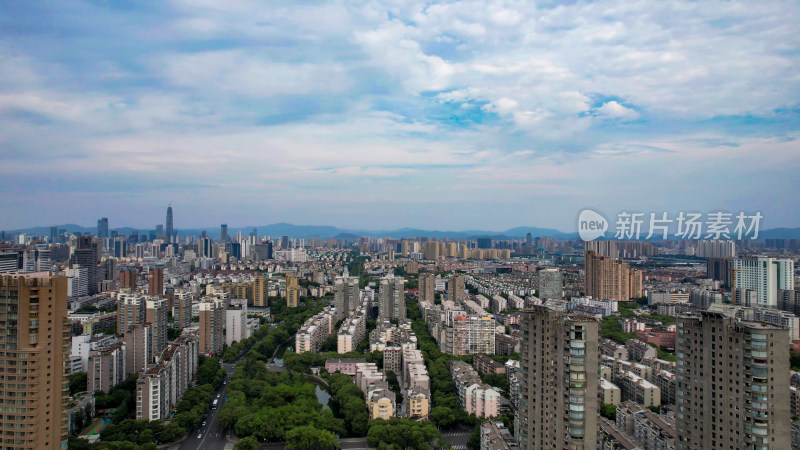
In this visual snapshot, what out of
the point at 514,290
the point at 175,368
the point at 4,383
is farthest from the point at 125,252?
the point at 4,383

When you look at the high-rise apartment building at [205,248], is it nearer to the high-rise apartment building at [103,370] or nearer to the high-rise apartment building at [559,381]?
the high-rise apartment building at [103,370]

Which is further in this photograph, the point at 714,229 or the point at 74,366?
the point at 74,366

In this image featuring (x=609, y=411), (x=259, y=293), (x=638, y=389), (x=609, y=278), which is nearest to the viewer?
(x=609, y=411)

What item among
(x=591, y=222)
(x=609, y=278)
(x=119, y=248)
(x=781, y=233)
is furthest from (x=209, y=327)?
(x=119, y=248)

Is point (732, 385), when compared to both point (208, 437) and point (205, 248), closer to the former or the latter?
point (208, 437)

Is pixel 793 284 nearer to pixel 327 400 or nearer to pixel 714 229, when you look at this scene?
pixel 714 229

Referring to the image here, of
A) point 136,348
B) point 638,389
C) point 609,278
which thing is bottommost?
point 638,389

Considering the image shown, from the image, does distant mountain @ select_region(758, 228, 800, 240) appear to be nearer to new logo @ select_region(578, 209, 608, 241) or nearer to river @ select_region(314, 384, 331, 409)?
new logo @ select_region(578, 209, 608, 241)
